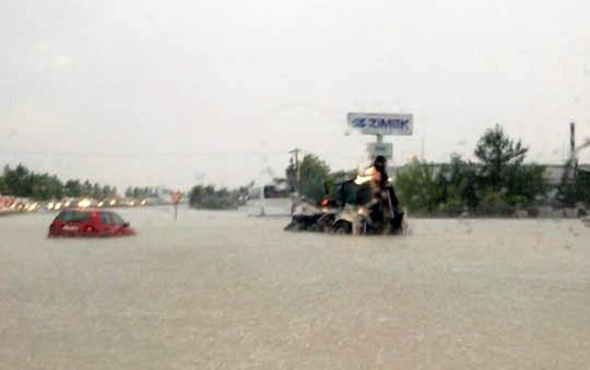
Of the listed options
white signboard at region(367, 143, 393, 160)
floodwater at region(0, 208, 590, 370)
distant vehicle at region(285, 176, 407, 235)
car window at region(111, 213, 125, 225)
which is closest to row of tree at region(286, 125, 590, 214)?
white signboard at region(367, 143, 393, 160)

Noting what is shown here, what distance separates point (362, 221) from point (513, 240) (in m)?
4.96

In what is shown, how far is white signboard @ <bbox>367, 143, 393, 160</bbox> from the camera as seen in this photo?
121 feet

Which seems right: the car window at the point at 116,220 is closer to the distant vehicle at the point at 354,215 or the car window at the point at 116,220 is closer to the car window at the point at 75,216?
the car window at the point at 75,216

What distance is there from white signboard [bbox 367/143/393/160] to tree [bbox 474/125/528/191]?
31944mm

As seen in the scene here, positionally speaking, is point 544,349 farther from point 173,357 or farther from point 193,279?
point 193,279

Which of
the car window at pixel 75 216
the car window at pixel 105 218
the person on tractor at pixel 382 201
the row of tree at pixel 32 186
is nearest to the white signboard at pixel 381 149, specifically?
the person on tractor at pixel 382 201

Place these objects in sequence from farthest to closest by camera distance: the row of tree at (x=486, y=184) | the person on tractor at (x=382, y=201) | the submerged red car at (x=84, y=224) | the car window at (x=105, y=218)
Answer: the row of tree at (x=486, y=184) → the person on tractor at (x=382, y=201) → the car window at (x=105, y=218) → the submerged red car at (x=84, y=224)

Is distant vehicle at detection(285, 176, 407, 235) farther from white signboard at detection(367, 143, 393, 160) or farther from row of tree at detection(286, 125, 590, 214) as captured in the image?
row of tree at detection(286, 125, 590, 214)

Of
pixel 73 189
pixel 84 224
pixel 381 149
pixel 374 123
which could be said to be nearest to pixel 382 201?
pixel 381 149

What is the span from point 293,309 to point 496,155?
60.7 meters

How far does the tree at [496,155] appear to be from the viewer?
68000mm

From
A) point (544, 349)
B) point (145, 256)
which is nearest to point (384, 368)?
point (544, 349)

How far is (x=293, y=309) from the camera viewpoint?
34.9 feet

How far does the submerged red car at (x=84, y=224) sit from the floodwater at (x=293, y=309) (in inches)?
200
